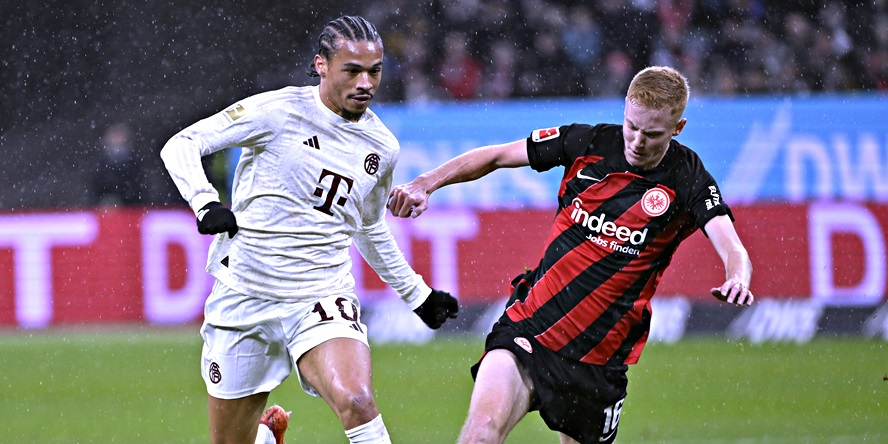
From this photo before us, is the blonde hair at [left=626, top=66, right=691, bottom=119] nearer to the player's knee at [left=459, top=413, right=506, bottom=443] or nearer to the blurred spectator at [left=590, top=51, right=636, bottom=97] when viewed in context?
the player's knee at [left=459, top=413, right=506, bottom=443]

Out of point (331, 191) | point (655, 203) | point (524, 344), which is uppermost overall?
point (655, 203)

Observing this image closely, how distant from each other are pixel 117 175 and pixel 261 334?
9461mm

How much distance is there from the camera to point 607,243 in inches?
194

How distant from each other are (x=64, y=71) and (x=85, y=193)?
2839mm

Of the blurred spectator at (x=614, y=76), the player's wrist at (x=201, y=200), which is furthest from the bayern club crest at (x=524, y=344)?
the blurred spectator at (x=614, y=76)

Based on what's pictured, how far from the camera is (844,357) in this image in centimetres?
1134

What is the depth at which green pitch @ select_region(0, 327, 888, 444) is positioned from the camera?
8234 millimetres

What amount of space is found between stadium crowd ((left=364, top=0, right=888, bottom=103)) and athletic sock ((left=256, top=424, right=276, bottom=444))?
9.33m

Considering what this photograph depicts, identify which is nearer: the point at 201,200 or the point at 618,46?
the point at 201,200

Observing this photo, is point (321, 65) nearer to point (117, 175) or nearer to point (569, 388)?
point (569, 388)

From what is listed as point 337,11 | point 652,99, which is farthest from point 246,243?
point 337,11

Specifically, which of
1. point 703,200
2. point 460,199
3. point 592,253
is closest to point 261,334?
point 592,253

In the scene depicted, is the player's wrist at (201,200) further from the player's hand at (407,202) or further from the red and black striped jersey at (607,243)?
the red and black striped jersey at (607,243)

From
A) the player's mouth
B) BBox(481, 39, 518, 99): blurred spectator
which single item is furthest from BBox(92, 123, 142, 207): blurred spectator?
the player's mouth
